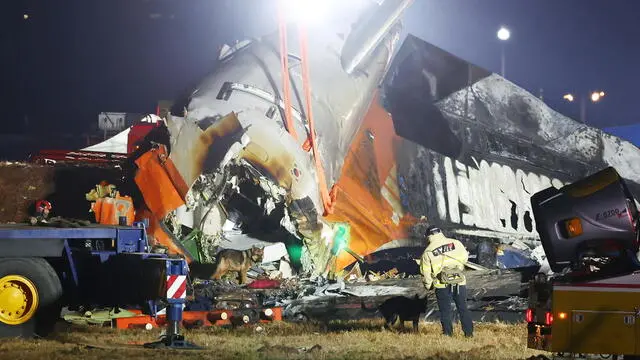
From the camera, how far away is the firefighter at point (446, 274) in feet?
37.7

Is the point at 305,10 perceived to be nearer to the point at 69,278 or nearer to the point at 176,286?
the point at 69,278

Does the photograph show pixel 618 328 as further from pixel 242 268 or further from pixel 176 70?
pixel 176 70

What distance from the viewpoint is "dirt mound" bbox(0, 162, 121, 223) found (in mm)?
20078

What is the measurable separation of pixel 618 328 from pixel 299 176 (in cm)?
1178

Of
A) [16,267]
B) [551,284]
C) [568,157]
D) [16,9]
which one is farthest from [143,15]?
[551,284]

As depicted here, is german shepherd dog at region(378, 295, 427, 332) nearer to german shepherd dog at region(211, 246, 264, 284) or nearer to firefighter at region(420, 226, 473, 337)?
firefighter at region(420, 226, 473, 337)

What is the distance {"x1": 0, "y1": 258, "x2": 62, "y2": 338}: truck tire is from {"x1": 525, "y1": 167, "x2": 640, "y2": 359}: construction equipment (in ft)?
21.3

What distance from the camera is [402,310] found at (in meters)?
12.6

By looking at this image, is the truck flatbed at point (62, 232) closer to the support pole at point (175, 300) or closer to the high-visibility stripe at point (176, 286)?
the support pole at point (175, 300)

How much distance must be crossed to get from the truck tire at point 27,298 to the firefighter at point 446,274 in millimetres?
5303

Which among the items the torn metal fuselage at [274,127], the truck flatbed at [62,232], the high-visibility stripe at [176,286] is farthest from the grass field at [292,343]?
the torn metal fuselage at [274,127]

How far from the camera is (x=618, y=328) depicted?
7086mm

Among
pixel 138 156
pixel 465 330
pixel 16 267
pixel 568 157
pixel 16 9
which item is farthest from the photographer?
pixel 16 9

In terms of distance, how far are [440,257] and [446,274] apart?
0.86 feet
